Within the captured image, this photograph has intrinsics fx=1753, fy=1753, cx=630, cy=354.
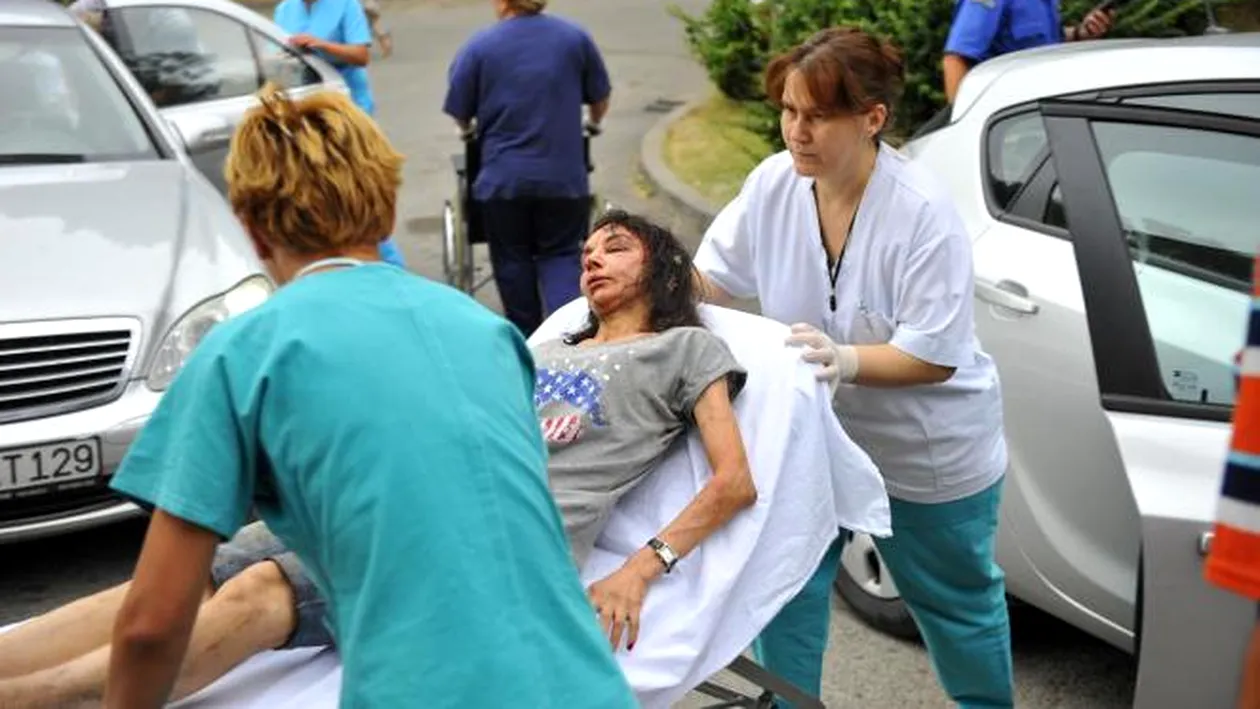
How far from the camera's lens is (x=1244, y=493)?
7.29 feet

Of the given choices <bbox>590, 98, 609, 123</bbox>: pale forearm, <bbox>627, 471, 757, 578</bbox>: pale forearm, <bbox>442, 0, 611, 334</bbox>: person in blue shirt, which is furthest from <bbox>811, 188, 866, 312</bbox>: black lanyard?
<bbox>590, 98, 609, 123</bbox>: pale forearm

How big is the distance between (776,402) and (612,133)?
338 inches

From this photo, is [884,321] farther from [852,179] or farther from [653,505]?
[653,505]

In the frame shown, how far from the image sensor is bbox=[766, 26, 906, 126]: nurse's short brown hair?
315 cm

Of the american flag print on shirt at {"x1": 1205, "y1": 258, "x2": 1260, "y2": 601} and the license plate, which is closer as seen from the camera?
the american flag print on shirt at {"x1": 1205, "y1": 258, "x2": 1260, "y2": 601}

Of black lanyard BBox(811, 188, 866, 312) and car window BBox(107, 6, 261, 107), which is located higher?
black lanyard BBox(811, 188, 866, 312)

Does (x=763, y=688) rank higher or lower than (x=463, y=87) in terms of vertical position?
higher

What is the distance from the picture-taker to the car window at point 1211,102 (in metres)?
3.68

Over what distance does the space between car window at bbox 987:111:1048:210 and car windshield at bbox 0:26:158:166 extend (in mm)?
2972

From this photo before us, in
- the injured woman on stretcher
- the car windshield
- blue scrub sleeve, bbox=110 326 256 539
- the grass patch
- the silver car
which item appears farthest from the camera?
the grass patch

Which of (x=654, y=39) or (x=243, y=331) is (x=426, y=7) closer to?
(x=654, y=39)

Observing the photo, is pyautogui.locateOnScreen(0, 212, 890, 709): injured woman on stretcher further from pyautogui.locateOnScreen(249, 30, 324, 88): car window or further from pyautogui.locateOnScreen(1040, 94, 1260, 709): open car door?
pyautogui.locateOnScreen(249, 30, 324, 88): car window

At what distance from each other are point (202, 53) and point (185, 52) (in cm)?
8

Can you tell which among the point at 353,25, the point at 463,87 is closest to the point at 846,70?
the point at 463,87
